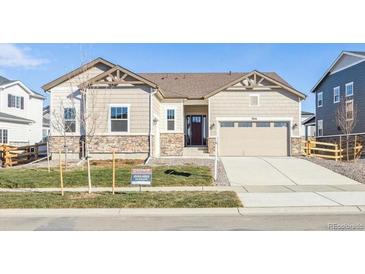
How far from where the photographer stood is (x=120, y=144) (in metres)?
22.3

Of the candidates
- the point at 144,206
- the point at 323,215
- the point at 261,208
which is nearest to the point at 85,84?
the point at 144,206

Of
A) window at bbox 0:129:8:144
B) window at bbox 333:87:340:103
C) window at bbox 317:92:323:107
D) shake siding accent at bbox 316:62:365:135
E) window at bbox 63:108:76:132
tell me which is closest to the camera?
window at bbox 63:108:76:132

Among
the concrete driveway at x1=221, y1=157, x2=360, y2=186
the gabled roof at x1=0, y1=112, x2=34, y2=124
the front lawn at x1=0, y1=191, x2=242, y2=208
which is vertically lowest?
the front lawn at x1=0, y1=191, x2=242, y2=208

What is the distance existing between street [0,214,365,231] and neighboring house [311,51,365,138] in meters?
22.1

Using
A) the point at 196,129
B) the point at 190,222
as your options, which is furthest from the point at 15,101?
the point at 190,222

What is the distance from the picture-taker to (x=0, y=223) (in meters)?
8.76

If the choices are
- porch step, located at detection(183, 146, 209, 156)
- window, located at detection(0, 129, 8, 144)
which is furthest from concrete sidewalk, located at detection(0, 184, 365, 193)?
window, located at detection(0, 129, 8, 144)

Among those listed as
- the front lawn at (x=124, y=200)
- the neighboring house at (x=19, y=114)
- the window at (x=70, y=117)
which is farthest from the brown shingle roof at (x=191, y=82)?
the front lawn at (x=124, y=200)

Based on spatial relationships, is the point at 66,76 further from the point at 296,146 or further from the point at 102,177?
the point at 296,146

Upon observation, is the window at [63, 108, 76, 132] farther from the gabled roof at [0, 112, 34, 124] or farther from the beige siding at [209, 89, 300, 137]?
the gabled roof at [0, 112, 34, 124]

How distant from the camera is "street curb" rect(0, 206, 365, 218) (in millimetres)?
9758

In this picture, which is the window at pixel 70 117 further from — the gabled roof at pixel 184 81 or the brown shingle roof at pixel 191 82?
the brown shingle roof at pixel 191 82

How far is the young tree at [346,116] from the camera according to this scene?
2898 centimetres

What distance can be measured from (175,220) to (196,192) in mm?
3748
